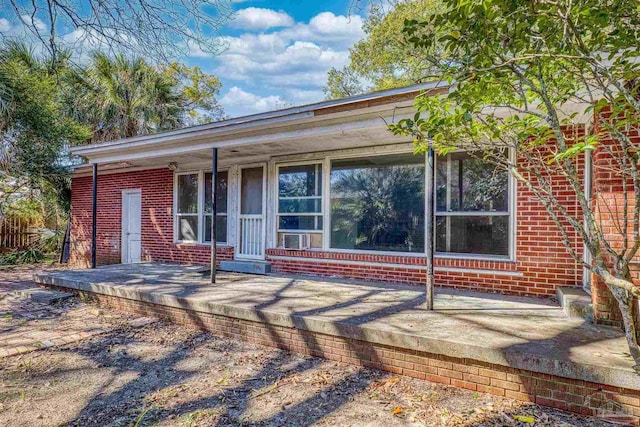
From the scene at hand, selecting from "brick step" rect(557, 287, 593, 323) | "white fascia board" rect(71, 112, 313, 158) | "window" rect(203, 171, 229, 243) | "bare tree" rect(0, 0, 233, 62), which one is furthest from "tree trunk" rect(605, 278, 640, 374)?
"window" rect(203, 171, 229, 243)

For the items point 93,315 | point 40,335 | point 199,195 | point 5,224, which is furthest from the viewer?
point 5,224

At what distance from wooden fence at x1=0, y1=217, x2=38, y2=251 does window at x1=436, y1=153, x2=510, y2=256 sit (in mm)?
13694

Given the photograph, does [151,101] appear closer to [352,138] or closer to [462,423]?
[352,138]

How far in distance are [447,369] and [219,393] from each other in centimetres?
198

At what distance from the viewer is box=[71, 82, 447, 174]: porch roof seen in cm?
473

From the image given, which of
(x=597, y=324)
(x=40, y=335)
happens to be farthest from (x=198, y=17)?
(x=597, y=324)

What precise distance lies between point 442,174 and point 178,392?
15.0 feet

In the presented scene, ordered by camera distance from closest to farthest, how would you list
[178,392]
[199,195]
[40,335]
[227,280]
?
[178,392] → [40,335] → [227,280] → [199,195]

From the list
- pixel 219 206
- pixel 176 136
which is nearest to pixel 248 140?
pixel 176 136

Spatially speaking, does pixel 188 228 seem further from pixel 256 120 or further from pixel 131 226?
pixel 256 120

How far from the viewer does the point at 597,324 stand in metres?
3.75

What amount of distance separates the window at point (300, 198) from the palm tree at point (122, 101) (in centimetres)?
745

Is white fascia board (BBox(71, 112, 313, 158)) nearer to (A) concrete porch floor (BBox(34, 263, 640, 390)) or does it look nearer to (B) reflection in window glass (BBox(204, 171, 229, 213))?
(B) reflection in window glass (BBox(204, 171, 229, 213))

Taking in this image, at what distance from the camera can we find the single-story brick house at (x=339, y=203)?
17.3 ft
